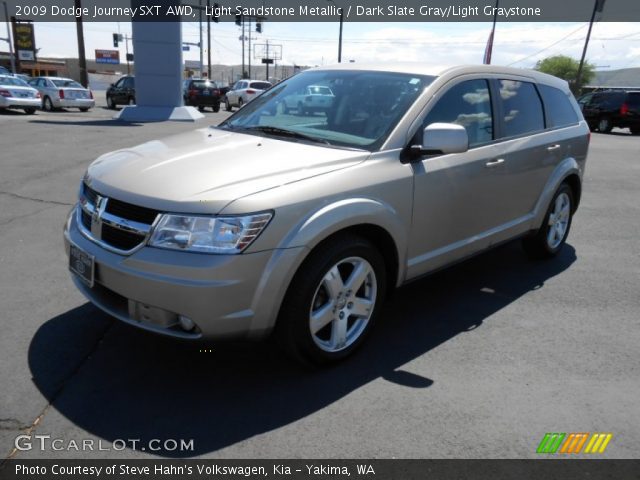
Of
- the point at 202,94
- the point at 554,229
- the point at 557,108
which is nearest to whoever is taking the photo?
the point at 557,108

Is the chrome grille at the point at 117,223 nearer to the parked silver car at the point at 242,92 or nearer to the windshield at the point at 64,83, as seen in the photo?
the windshield at the point at 64,83

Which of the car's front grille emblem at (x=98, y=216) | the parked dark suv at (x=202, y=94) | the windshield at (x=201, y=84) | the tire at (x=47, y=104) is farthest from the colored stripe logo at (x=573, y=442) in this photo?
the windshield at (x=201, y=84)

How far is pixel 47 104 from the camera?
77.7 ft

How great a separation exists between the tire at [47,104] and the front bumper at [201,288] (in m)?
23.7

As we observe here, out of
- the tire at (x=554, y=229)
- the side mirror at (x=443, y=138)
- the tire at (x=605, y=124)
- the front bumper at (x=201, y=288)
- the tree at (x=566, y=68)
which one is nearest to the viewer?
the front bumper at (x=201, y=288)

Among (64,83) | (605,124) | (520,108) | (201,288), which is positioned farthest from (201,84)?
(201,288)

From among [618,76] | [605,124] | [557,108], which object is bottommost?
[605,124]

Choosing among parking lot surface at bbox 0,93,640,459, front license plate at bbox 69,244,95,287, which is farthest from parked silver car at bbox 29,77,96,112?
front license plate at bbox 69,244,95,287

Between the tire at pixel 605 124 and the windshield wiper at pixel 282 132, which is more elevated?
the windshield wiper at pixel 282 132

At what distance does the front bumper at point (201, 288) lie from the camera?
2.71m

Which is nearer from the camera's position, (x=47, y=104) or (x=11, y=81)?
(x=11, y=81)

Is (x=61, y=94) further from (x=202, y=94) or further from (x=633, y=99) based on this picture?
(x=633, y=99)

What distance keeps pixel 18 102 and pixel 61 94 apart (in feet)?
10.7
